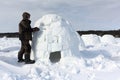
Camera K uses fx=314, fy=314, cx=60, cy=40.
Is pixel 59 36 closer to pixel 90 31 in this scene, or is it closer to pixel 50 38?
pixel 50 38

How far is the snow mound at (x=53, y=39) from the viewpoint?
10.4m

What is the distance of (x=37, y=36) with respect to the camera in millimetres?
10711

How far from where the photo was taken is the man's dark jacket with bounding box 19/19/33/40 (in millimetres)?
10289

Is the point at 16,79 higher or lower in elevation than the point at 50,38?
lower

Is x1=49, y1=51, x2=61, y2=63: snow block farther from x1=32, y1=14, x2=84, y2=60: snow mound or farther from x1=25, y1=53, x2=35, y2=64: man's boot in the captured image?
x1=25, y1=53, x2=35, y2=64: man's boot

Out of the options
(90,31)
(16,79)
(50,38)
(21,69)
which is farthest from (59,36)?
(90,31)

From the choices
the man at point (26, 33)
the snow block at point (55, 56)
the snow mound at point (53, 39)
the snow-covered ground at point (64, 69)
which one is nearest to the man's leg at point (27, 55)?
the man at point (26, 33)

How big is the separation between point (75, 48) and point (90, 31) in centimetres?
2515

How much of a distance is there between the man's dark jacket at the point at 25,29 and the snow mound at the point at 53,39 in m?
0.42

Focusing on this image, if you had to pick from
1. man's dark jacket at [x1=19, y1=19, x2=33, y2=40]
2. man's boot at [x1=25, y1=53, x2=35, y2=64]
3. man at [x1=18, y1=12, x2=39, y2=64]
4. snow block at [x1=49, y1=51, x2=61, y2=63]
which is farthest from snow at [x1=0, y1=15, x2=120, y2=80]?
snow block at [x1=49, y1=51, x2=61, y2=63]

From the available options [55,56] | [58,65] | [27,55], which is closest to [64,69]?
[58,65]

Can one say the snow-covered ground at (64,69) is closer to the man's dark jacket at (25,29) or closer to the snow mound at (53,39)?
the snow mound at (53,39)

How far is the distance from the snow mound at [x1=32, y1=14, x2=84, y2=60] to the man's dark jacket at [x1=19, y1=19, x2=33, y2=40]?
417mm

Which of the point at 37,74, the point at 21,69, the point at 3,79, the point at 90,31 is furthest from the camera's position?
the point at 90,31
